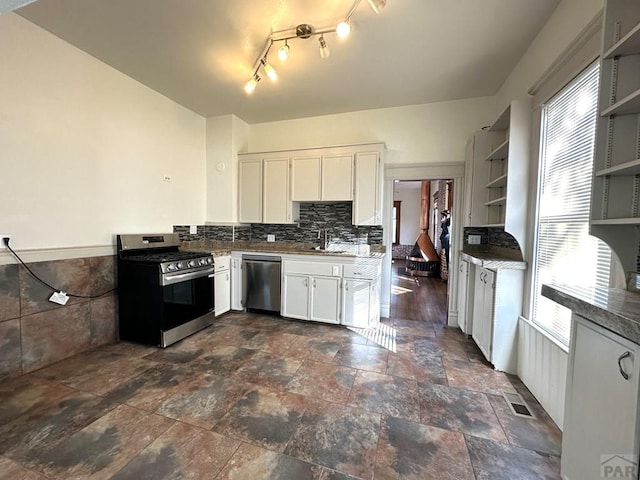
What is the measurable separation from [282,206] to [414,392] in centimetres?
274

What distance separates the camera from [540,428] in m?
1.69

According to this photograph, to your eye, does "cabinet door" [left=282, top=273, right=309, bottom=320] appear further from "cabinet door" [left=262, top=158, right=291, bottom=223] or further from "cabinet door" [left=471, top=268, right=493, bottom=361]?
"cabinet door" [left=471, top=268, right=493, bottom=361]

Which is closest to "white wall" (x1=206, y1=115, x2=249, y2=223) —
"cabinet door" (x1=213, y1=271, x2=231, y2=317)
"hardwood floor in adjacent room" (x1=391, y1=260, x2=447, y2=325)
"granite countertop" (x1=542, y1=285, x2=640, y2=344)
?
"cabinet door" (x1=213, y1=271, x2=231, y2=317)

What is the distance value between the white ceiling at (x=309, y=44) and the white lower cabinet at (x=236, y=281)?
209cm

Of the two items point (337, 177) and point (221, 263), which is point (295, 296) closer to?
point (221, 263)

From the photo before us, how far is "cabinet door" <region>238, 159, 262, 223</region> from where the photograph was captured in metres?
3.94

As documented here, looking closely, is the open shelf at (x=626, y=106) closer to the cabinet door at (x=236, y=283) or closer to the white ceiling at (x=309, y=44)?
the white ceiling at (x=309, y=44)

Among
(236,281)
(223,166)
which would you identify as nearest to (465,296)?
(236,281)

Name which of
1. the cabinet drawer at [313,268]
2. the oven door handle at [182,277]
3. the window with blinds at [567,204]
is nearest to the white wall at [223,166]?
the oven door handle at [182,277]

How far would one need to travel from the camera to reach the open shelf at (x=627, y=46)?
1098 millimetres

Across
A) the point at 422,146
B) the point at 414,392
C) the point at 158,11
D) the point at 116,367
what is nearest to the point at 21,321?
the point at 116,367

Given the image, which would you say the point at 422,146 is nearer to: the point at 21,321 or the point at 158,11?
the point at 158,11

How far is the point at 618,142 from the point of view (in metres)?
1.25

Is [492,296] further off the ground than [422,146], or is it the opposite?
[422,146]
